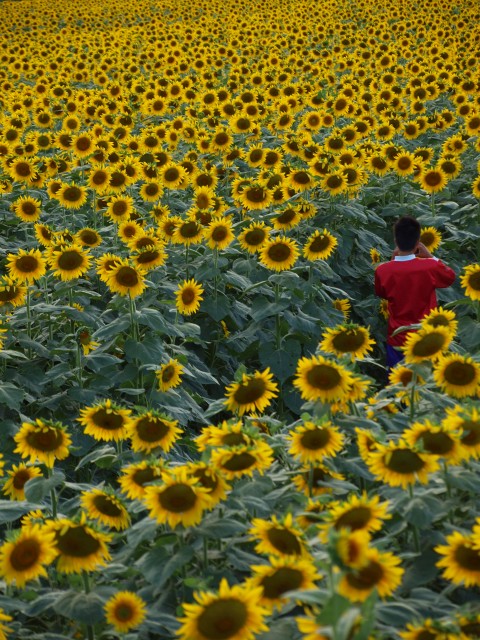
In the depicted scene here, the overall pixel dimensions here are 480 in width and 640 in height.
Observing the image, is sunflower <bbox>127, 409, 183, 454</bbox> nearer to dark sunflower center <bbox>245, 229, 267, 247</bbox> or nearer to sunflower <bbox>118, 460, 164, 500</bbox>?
sunflower <bbox>118, 460, 164, 500</bbox>

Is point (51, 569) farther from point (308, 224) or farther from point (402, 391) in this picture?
point (308, 224)

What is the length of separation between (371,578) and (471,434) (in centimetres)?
81

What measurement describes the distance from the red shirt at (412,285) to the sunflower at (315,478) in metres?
2.82

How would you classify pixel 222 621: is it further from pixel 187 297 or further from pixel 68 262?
pixel 68 262

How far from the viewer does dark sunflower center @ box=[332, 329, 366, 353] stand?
148 inches

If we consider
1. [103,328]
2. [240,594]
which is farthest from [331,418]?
[103,328]

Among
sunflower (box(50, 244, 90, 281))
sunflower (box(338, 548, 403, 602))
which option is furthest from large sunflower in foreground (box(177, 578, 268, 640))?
sunflower (box(50, 244, 90, 281))

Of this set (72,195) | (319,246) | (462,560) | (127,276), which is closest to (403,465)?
(462,560)

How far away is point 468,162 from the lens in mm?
9641

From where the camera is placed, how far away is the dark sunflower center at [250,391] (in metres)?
3.71

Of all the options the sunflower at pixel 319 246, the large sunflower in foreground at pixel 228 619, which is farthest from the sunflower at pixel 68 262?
the large sunflower in foreground at pixel 228 619

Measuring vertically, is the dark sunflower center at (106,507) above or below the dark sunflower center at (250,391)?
below

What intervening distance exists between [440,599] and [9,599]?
4.67 ft

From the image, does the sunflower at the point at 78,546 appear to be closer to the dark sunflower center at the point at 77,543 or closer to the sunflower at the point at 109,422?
the dark sunflower center at the point at 77,543
